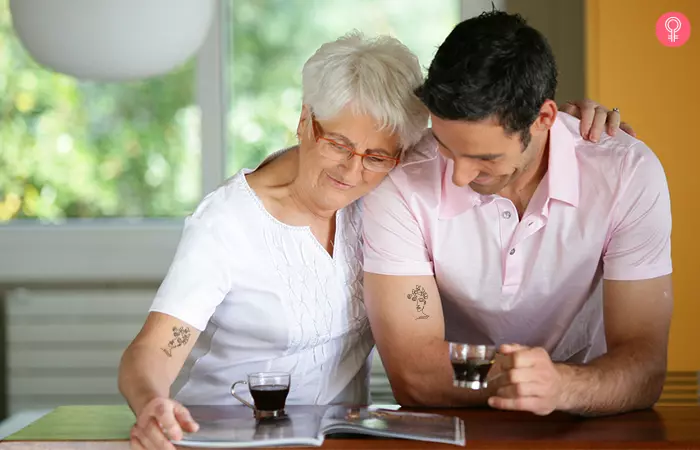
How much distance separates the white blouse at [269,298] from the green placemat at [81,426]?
0.93ft

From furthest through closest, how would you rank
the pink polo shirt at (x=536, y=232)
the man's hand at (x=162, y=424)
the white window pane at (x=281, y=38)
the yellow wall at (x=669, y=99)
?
the white window pane at (x=281, y=38), the yellow wall at (x=669, y=99), the pink polo shirt at (x=536, y=232), the man's hand at (x=162, y=424)

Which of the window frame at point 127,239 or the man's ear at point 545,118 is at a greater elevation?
the man's ear at point 545,118

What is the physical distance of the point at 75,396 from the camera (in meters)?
5.20

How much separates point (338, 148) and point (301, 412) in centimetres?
62

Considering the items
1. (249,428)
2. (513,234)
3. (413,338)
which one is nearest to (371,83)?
(513,234)

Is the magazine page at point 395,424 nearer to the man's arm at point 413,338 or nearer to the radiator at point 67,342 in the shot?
the man's arm at point 413,338

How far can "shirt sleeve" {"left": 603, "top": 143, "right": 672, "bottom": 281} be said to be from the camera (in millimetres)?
2297

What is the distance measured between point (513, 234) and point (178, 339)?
0.84 meters

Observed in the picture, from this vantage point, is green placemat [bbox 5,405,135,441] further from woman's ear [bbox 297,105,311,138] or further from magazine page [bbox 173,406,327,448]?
woman's ear [bbox 297,105,311,138]

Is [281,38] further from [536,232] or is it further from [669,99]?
[536,232]

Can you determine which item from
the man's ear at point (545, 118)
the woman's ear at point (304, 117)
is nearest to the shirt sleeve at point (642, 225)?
the man's ear at point (545, 118)

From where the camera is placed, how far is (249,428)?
6.50ft

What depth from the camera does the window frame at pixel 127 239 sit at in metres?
5.24

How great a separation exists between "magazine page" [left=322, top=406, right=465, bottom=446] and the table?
2cm
